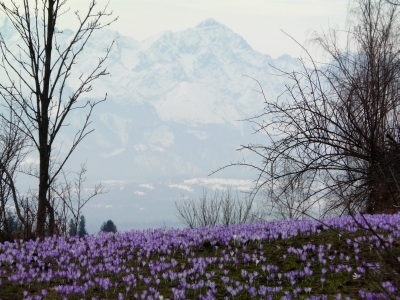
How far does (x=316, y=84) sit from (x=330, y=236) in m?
3.19

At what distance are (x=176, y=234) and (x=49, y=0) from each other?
6.44 m

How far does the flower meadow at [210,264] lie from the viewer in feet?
15.8

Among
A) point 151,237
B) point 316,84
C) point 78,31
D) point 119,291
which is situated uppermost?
point 78,31

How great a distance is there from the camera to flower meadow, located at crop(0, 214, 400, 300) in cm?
482

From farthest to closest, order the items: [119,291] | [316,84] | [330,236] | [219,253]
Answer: [316,84]
[330,236]
[219,253]
[119,291]

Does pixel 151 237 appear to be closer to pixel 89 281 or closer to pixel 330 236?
pixel 89 281

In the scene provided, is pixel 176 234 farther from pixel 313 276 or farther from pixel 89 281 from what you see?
pixel 313 276

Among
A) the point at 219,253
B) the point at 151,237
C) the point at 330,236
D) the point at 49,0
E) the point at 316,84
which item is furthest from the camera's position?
the point at 49,0

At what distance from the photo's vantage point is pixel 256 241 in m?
6.58

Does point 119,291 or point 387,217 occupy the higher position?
point 387,217

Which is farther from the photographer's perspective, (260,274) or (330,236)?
(330,236)

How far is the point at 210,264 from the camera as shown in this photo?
5691 millimetres

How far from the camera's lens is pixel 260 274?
5277mm

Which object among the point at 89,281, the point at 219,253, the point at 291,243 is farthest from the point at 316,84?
the point at 89,281
